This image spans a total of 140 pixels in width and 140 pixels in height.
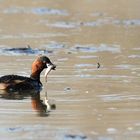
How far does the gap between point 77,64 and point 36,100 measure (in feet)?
11.3

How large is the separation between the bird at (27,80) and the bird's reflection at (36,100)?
16 centimetres

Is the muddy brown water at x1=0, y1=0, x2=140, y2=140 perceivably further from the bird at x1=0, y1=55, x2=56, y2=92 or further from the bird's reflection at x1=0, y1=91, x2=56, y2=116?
the bird at x1=0, y1=55, x2=56, y2=92

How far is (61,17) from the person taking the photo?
82.8 feet

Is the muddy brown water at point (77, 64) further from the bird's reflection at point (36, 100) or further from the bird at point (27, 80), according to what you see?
the bird at point (27, 80)

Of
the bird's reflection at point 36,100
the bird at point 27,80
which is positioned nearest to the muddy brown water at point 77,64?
the bird's reflection at point 36,100

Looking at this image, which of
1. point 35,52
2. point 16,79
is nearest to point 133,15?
point 35,52

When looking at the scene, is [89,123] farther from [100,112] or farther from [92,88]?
[92,88]

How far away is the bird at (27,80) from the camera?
13.8 m

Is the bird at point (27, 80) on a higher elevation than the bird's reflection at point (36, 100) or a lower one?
A: higher

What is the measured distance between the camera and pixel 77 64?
16.3m

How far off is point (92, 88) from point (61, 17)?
11.9 m

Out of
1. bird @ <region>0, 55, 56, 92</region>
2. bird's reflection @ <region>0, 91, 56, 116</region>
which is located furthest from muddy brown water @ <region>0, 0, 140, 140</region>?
bird @ <region>0, 55, 56, 92</region>

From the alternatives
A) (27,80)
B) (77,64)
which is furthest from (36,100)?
(77,64)

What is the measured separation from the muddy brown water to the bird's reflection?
97mm
